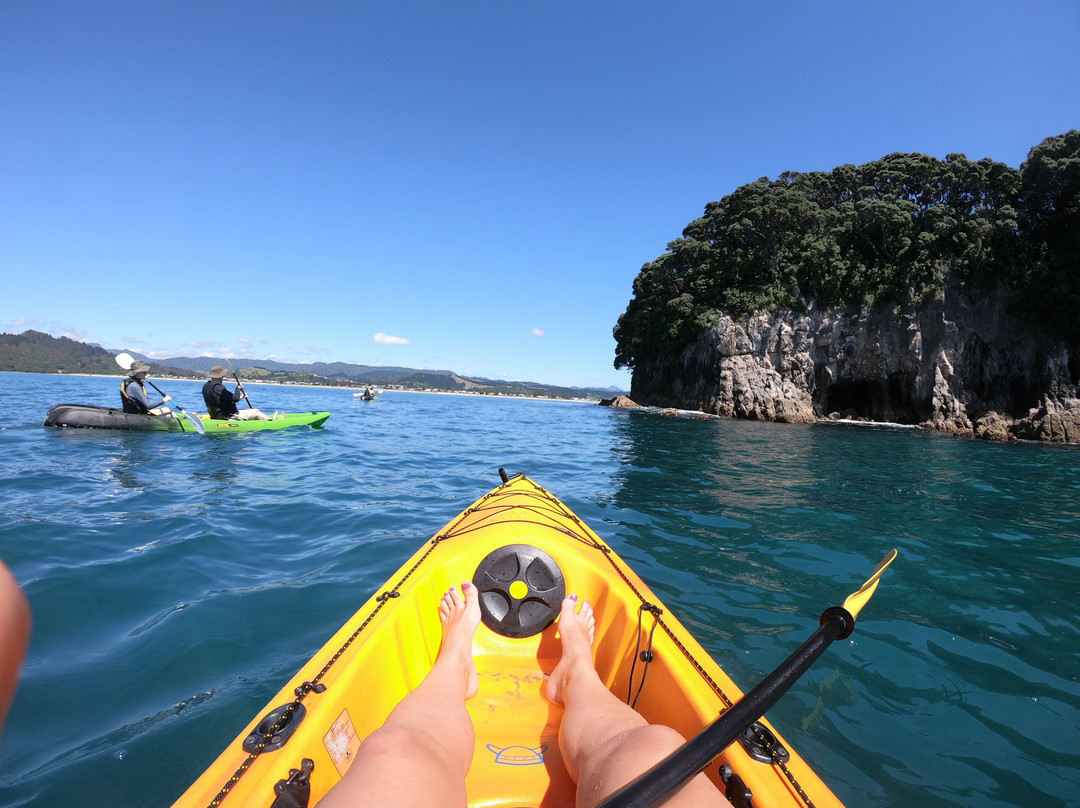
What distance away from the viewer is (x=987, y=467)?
1123cm

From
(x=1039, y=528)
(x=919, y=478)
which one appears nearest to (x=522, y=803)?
(x=1039, y=528)

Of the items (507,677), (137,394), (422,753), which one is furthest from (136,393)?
(422,753)

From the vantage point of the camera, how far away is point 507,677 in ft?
9.02

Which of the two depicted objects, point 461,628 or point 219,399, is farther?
point 219,399

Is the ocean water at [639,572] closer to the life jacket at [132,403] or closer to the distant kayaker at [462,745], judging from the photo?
the distant kayaker at [462,745]

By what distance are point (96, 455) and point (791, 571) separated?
10.2 m

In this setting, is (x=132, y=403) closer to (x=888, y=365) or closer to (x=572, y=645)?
(x=572, y=645)

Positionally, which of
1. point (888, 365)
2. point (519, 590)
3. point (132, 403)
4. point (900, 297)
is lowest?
point (519, 590)

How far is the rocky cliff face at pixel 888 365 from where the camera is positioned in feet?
82.1

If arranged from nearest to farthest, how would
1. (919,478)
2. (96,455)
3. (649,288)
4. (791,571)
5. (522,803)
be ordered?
1. (522,803)
2. (791,571)
3. (96,455)
4. (919,478)
5. (649,288)

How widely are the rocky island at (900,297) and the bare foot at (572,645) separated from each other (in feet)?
81.5

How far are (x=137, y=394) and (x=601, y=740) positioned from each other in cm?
1251

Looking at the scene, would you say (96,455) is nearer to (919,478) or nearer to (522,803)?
(522,803)

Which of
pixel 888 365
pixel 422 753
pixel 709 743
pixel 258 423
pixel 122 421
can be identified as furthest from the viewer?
pixel 888 365
